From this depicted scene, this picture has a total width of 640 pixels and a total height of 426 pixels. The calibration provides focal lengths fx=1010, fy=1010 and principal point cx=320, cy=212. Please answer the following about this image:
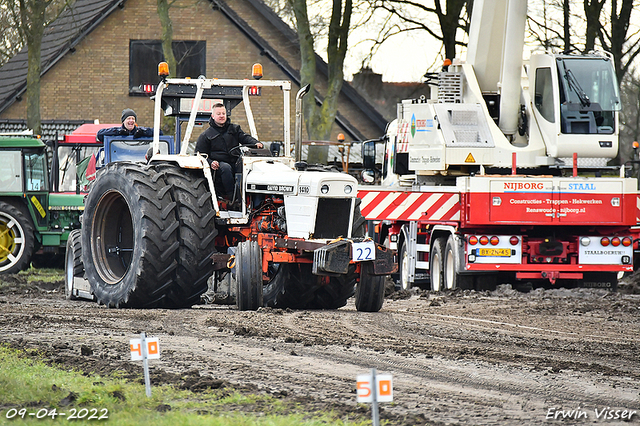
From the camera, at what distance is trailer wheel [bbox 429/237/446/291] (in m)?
15.7

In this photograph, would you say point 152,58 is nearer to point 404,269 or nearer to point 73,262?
point 404,269

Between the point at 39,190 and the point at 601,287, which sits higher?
the point at 39,190

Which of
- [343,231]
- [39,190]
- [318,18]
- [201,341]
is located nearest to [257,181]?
[343,231]

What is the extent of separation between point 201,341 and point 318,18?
22.5m

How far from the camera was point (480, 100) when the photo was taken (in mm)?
16000

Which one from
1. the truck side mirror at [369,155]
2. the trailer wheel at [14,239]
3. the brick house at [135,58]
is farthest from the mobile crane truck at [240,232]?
the brick house at [135,58]

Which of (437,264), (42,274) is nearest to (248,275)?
(437,264)

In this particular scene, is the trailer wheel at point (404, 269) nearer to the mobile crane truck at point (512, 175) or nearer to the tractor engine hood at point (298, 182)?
the mobile crane truck at point (512, 175)

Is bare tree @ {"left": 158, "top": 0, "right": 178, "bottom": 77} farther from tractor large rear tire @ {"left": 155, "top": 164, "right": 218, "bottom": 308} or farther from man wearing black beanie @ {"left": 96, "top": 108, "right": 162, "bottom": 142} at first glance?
tractor large rear tire @ {"left": 155, "top": 164, "right": 218, "bottom": 308}

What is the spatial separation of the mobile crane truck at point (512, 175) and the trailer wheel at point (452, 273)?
31 millimetres

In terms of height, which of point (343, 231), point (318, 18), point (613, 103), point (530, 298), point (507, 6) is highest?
point (318, 18)

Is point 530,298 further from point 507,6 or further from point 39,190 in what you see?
point 39,190

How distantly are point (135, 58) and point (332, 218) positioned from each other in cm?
2544

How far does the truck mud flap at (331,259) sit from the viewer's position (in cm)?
1043
